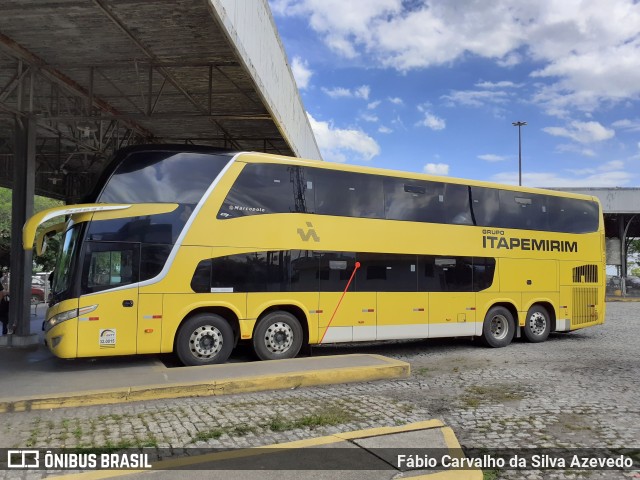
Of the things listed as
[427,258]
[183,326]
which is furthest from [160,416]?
[427,258]

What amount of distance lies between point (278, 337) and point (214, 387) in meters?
2.75

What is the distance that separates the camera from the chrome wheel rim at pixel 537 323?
1290cm

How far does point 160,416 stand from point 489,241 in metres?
8.73

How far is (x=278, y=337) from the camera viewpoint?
378 inches

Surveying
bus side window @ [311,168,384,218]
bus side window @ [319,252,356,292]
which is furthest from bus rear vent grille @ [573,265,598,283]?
bus side window @ [319,252,356,292]

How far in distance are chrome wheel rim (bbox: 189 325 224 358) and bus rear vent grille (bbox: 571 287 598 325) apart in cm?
946

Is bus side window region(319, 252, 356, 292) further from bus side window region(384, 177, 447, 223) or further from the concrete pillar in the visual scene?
the concrete pillar

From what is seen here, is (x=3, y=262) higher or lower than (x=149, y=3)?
lower

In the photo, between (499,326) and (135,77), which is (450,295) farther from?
(135,77)

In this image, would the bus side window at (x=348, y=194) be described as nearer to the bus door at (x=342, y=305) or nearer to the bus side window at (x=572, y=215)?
the bus door at (x=342, y=305)

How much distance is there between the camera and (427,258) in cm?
1120

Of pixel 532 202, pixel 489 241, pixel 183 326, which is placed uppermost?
pixel 532 202

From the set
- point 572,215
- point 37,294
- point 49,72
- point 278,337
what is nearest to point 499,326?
point 572,215

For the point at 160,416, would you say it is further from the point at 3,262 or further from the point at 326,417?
the point at 3,262
